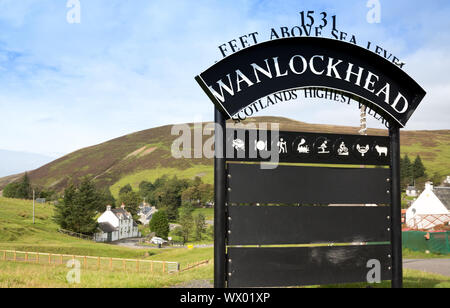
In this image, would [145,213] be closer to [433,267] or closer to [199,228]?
[199,228]

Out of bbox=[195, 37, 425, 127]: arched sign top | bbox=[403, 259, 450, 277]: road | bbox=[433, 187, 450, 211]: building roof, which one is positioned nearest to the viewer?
bbox=[195, 37, 425, 127]: arched sign top

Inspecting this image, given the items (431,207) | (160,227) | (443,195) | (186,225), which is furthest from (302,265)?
(160,227)

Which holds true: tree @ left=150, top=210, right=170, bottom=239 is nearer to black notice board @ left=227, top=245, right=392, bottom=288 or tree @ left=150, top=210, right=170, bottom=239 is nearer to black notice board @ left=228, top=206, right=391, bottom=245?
black notice board @ left=227, top=245, right=392, bottom=288

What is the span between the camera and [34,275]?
→ 9.24 m

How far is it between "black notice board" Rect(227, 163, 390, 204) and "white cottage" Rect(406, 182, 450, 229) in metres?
45.5

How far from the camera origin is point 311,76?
6.89 metres

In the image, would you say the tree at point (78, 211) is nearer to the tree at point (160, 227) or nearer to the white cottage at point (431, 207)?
the tree at point (160, 227)

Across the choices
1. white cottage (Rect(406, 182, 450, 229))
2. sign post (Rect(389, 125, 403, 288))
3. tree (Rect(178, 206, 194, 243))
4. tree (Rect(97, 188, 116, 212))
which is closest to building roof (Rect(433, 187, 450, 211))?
white cottage (Rect(406, 182, 450, 229))

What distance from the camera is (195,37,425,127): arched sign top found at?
6.40m

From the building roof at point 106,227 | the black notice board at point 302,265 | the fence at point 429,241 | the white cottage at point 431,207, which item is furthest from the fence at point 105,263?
the building roof at point 106,227

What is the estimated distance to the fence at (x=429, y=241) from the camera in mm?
22141
